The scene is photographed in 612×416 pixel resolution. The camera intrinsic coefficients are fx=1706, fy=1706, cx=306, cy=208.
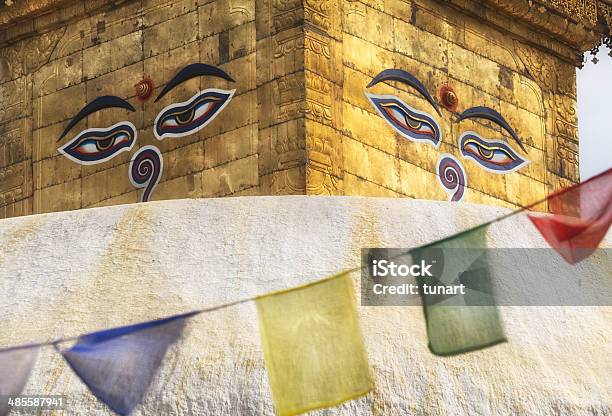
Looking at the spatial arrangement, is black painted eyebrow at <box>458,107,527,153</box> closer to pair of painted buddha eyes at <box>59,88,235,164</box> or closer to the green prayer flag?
pair of painted buddha eyes at <box>59,88,235,164</box>

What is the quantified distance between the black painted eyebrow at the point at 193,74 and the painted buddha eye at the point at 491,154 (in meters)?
2.96

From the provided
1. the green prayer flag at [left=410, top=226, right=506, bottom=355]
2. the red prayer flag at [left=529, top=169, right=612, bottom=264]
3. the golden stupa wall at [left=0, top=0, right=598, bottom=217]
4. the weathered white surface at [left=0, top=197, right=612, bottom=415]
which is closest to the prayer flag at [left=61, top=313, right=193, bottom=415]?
the weathered white surface at [left=0, top=197, right=612, bottom=415]

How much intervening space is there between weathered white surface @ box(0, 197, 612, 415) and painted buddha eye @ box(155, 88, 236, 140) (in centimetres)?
594

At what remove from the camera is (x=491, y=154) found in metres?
19.9

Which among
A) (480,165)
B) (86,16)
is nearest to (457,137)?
(480,165)

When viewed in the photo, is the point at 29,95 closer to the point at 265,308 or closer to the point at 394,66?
the point at 394,66

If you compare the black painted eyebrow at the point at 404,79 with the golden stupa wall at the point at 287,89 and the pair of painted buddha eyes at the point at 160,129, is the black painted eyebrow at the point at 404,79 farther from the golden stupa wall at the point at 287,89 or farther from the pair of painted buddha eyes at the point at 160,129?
the pair of painted buddha eyes at the point at 160,129

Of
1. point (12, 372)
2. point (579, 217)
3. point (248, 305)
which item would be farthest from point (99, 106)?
point (579, 217)

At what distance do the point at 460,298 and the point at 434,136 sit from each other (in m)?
8.27

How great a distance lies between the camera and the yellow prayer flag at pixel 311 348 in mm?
10422

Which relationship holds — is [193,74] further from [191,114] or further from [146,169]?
[146,169]

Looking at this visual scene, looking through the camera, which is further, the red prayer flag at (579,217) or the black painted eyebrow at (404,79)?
the black painted eyebrow at (404,79)

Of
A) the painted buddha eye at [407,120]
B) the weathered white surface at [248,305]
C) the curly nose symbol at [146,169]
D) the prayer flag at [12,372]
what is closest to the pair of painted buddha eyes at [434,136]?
the painted buddha eye at [407,120]

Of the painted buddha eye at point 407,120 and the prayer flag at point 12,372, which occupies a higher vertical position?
the painted buddha eye at point 407,120
